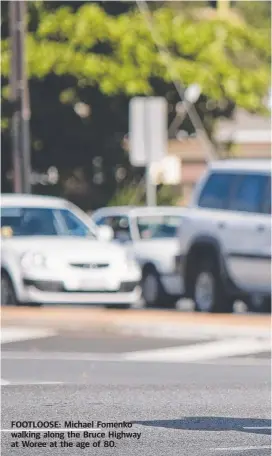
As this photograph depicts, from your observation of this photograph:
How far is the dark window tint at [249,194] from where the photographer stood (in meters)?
21.2

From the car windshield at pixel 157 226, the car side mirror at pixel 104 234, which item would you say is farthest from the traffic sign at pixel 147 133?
the car side mirror at pixel 104 234

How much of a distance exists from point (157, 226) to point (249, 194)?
395cm

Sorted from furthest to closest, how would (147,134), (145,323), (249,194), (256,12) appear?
(256,12), (147,134), (249,194), (145,323)

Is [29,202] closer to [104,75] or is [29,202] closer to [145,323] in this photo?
[145,323]

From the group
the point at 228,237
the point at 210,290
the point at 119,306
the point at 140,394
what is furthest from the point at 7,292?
the point at 140,394

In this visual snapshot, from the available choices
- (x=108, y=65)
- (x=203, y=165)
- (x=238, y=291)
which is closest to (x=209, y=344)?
(x=238, y=291)

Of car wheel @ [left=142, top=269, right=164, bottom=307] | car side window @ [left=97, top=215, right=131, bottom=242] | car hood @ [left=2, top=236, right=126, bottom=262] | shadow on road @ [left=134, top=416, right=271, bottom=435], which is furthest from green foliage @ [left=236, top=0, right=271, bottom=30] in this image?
shadow on road @ [left=134, top=416, right=271, bottom=435]

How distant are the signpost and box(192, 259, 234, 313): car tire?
7.88 m

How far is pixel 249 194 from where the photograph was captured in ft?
70.3

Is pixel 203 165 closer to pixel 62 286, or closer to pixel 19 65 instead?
pixel 19 65

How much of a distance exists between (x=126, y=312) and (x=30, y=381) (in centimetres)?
721

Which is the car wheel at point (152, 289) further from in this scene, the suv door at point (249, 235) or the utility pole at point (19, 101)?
the utility pole at point (19, 101)

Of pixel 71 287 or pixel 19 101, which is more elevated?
pixel 19 101

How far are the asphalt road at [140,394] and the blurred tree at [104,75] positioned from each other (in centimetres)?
1875
